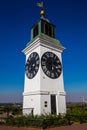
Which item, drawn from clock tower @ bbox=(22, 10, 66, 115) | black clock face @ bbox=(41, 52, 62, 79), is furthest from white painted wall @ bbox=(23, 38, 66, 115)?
black clock face @ bbox=(41, 52, 62, 79)

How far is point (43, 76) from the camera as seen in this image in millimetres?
17031

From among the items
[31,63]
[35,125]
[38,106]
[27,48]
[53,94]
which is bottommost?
[35,125]

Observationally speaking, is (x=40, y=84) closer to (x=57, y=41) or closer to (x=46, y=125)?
(x=46, y=125)

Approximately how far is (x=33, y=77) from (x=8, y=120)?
583cm

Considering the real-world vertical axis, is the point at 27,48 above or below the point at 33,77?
above

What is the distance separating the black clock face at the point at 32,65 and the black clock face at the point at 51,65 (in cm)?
83

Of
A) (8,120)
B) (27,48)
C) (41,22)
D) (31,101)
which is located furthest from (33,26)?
(8,120)

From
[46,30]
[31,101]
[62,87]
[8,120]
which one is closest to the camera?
[8,120]

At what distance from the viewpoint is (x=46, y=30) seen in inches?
795

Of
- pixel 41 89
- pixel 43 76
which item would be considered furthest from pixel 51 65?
pixel 41 89

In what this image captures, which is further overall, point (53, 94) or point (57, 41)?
point (57, 41)

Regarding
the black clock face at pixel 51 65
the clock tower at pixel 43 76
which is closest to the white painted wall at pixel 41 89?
the clock tower at pixel 43 76

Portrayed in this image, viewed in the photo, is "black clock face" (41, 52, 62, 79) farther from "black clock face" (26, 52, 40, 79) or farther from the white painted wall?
"black clock face" (26, 52, 40, 79)

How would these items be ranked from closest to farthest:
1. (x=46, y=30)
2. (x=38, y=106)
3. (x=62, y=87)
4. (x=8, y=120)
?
(x=8, y=120)
(x=38, y=106)
(x=62, y=87)
(x=46, y=30)
